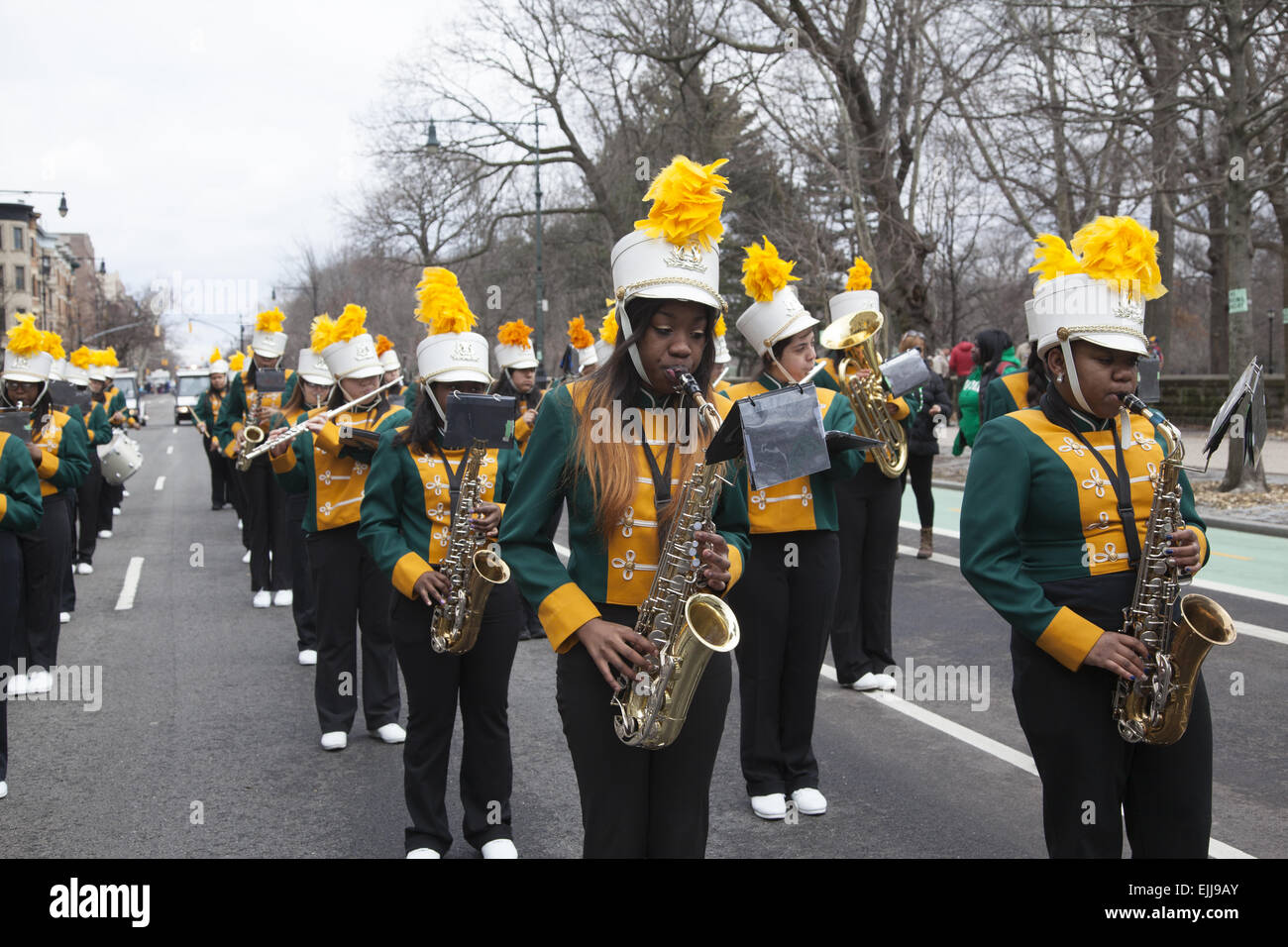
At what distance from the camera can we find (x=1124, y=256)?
3447 mm

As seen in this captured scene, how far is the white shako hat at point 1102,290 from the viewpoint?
3355mm

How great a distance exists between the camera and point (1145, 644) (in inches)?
127

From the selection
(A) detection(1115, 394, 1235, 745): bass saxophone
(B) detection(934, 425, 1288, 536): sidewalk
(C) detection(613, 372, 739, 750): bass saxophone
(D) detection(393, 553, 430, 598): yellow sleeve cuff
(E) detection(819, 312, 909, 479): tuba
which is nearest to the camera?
(C) detection(613, 372, 739, 750): bass saxophone

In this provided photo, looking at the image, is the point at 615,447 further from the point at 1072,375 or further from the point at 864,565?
the point at 864,565

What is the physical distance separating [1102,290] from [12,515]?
4.69 meters

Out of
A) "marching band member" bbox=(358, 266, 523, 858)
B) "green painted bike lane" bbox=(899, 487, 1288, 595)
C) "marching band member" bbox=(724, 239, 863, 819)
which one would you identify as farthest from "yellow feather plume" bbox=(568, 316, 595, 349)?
"marching band member" bbox=(358, 266, 523, 858)

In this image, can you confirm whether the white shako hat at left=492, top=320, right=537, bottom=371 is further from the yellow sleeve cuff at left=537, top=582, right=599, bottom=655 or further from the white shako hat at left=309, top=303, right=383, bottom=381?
the yellow sleeve cuff at left=537, top=582, right=599, bottom=655

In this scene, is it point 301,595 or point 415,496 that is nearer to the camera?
point 415,496

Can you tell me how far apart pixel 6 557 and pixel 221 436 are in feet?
23.1

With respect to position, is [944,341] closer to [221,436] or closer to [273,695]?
[221,436]

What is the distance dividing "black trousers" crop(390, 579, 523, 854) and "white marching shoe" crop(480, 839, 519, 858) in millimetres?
32

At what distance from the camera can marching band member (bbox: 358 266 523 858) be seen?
15.3 feet

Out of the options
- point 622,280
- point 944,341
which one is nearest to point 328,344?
point 622,280

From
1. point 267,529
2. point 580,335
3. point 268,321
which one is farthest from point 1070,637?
point 268,321
